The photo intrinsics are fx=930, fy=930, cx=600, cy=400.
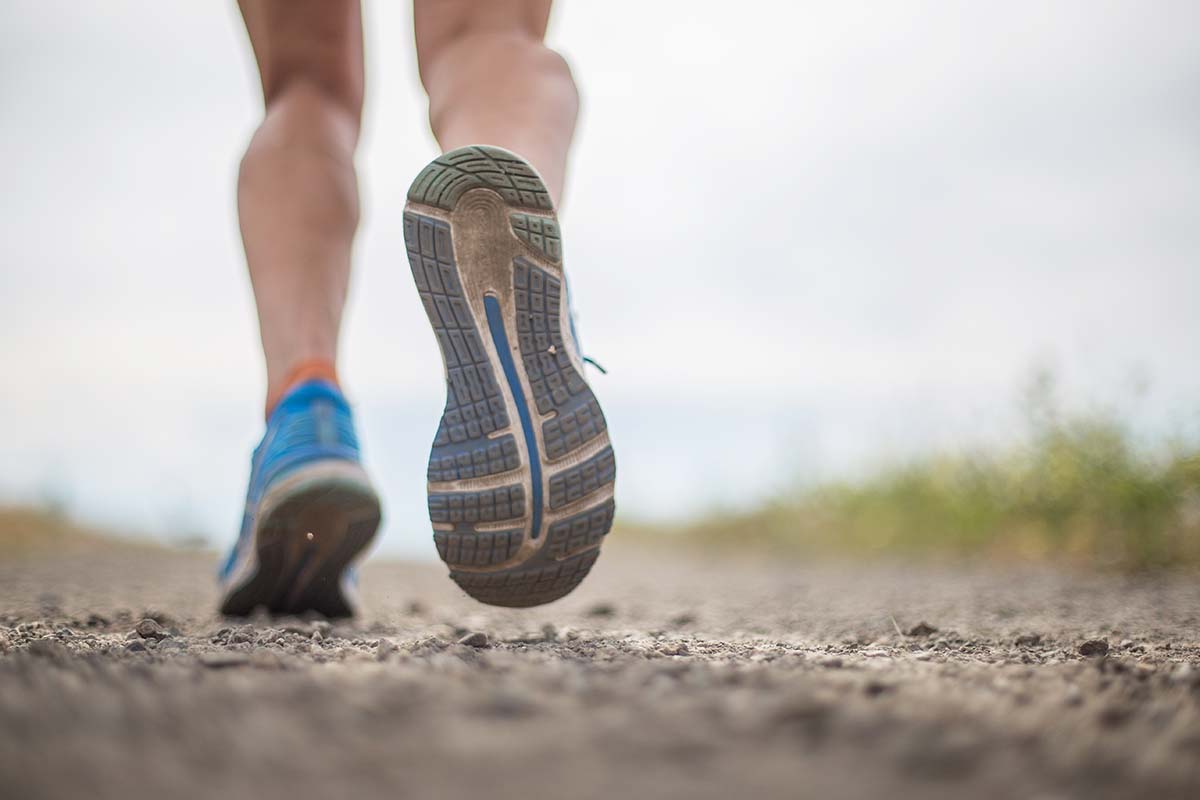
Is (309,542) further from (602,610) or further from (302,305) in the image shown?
(602,610)

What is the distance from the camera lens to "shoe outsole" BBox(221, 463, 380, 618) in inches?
63.7

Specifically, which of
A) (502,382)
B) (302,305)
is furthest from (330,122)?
(502,382)

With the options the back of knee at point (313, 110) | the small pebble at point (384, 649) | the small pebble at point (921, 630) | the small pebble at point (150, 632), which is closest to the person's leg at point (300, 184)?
the back of knee at point (313, 110)

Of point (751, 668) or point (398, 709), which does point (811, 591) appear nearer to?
point (751, 668)

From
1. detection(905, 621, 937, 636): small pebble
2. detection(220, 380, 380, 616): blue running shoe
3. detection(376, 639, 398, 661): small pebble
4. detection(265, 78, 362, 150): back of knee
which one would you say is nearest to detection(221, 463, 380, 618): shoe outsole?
detection(220, 380, 380, 616): blue running shoe

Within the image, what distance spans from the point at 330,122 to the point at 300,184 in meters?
0.17

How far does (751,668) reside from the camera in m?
1.01

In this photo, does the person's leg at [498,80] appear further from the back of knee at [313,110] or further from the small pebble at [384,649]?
the small pebble at [384,649]

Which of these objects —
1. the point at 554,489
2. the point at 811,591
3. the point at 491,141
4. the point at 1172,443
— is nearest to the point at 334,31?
the point at 491,141

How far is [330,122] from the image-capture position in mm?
1916

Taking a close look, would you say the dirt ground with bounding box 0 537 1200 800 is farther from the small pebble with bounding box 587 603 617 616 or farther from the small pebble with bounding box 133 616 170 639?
the small pebble with bounding box 587 603 617 616

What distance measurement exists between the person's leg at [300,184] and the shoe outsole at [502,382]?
0.54 m

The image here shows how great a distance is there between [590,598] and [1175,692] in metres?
2.08

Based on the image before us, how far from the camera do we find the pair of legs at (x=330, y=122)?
1506 mm
